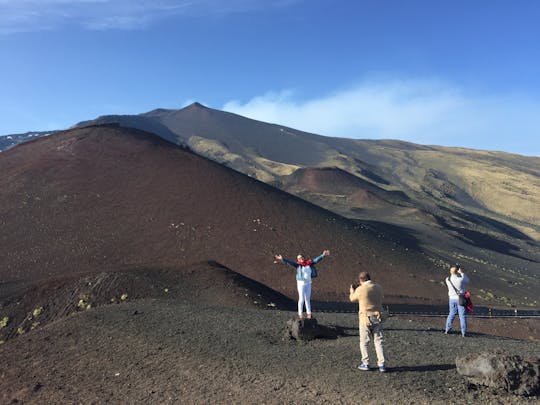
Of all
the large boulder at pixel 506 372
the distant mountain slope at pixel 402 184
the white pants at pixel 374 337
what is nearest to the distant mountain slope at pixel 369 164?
the distant mountain slope at pixel 402 184

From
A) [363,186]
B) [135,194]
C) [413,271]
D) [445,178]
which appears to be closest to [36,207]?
[135,194]

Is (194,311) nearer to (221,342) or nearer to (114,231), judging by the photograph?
(221,342)

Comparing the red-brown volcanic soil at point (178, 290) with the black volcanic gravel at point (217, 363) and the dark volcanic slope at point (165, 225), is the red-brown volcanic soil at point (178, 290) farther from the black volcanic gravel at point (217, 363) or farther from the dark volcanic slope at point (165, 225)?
the dark volcanic slope at point (165, 225)

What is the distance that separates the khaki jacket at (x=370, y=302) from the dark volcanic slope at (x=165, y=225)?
2402 cm

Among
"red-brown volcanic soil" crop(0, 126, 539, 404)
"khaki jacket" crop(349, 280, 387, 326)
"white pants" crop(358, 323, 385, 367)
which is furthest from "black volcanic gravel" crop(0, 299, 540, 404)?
"khaki jacket" crop(349, 280, 387, 326)

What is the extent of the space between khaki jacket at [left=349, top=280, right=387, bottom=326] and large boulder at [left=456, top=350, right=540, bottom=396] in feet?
5.81

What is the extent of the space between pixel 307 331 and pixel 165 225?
32.5 meters

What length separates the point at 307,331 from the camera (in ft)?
39.8

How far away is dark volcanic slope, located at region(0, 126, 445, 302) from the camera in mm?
37938

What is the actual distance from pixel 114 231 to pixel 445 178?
14385 centimetres

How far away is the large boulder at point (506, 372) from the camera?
8039 mm

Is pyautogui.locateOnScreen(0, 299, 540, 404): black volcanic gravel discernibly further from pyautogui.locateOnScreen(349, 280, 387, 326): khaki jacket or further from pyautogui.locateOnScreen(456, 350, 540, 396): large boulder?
pyautogui.locateOnScreen(349, 280, 387, 326): khaki jacket

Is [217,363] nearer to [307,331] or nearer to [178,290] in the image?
[307,331]

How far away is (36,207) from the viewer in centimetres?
4578
